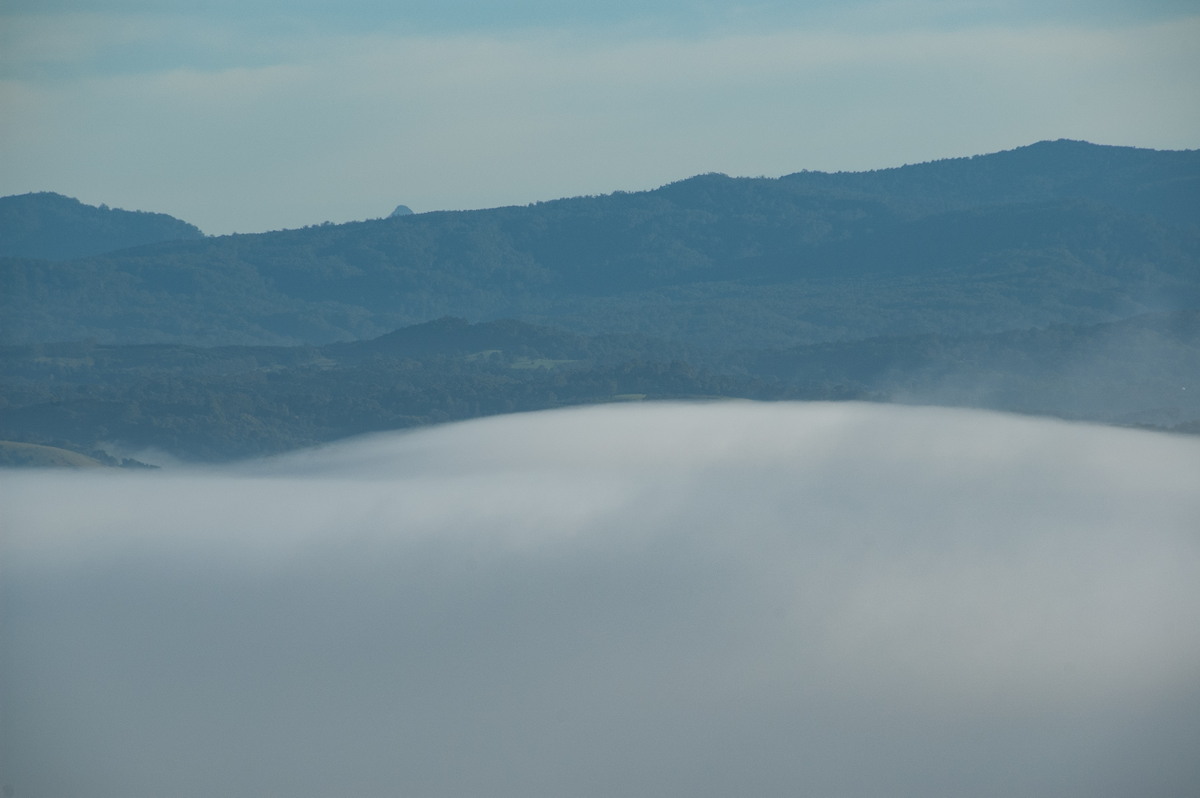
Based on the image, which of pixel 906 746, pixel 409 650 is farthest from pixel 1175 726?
pixel 409 650

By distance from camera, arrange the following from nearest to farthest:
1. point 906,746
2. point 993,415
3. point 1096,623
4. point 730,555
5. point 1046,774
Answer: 1. point 1046,774
2. point 906,746
3. point 1096,623
4. point 730,555
5. point 993,415

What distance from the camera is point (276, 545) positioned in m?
48.9

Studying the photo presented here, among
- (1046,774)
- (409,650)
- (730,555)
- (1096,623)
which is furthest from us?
(730,555)

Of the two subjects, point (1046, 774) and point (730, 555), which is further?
point (730, 555)

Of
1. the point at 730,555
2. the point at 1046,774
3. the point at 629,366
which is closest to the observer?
the point at 1046,774

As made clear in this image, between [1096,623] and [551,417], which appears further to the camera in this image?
[551,417]

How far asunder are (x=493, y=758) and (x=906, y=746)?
952 centimetres

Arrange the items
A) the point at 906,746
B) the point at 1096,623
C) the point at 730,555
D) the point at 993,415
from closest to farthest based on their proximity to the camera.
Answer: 1. the point at 906,746
2. the point at 1096,623
3. the point at 730,555
4. the point at 993,415

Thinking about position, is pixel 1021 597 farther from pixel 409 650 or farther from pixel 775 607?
pixel 409 650

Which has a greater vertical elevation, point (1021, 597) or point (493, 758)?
point (1021, 597)

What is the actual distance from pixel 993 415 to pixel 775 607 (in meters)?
36.1

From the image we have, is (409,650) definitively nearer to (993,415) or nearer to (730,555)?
(730,555)

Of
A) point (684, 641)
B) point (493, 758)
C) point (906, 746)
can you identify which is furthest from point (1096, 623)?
point (493, 758)

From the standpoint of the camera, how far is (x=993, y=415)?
2980 inches
